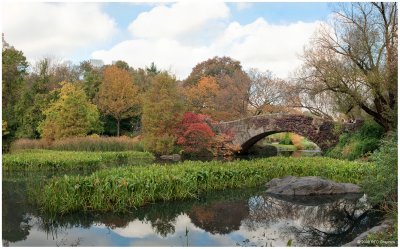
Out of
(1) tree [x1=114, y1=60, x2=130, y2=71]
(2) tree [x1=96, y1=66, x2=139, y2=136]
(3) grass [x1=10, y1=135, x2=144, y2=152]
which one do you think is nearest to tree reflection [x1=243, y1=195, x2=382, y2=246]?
(3) grass [x1=10, y1=135, x2=144, y2=152]

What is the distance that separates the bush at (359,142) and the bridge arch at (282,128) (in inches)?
41.2

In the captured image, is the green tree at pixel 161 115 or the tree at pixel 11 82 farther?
the tree at pixel 11 82

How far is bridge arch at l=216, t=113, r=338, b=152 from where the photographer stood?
72.5 feet

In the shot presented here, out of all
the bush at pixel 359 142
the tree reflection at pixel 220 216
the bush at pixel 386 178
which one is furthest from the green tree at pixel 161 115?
the bush at pixel 386 178

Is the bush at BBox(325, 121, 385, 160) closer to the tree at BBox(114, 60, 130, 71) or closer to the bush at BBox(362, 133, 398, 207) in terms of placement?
the bush at BBox(362, 133, 398, 207)

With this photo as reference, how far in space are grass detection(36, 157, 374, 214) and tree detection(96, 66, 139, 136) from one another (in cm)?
1867

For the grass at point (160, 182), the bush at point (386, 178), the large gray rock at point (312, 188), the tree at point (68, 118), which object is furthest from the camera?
the tree at point (68, 118)

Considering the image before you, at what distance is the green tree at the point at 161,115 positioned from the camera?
73.5 feet

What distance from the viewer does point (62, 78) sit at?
3719 centimetres

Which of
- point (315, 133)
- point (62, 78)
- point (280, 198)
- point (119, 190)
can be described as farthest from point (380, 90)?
point (62, 78)

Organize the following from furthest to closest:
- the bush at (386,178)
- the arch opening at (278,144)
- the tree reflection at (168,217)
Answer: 1. the arch opening at (278,144)
2. the tree reflection at (168,217)
3. the bush at (386,178)

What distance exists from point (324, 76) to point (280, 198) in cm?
886

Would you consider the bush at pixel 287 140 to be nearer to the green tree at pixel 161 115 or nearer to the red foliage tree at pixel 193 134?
the red foliage tree at pixel 193 134

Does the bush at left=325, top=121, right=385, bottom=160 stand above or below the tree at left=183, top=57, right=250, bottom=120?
below
